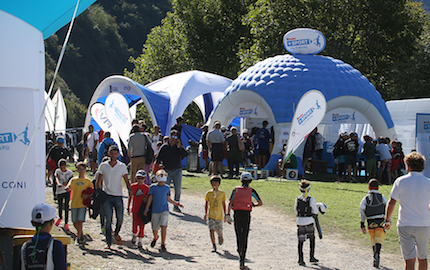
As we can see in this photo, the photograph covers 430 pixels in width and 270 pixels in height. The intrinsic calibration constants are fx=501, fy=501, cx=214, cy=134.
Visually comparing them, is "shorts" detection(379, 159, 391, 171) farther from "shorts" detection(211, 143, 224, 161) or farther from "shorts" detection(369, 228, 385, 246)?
"shorts" detection(369, 228, 385, 246)

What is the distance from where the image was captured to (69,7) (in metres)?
5.20

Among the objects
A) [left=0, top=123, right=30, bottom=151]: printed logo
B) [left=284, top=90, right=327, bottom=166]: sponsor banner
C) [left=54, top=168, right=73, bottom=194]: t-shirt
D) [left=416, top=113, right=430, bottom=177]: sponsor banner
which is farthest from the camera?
[left=416, top=113, right=430, bottom=177]: sponsor banner

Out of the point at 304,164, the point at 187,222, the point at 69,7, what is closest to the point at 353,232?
the point at 187,222

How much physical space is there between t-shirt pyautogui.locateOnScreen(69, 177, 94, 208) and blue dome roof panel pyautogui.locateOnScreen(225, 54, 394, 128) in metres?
9.76

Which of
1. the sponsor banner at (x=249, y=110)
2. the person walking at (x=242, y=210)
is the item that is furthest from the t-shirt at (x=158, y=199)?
the sponsor banner at (x=249, y=110)

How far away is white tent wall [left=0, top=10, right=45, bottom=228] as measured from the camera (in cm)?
509

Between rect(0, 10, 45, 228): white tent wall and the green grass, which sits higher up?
rect(0, 10, 45, 228): white tent wall

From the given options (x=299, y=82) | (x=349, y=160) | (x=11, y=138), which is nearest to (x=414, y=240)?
(x=11, y=138)

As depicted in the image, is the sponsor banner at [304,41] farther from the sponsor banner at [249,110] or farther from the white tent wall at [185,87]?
the white tent wall at [185,87]

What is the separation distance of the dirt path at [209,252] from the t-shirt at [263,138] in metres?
6.94

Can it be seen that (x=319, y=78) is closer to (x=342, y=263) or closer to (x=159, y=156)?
(x=159, y=156)

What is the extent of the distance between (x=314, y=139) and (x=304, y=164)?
1076 millimetres

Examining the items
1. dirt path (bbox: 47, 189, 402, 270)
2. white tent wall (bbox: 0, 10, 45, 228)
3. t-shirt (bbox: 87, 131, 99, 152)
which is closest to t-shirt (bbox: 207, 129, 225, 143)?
t-shirt (bbox: 87, 131, 99, 152)

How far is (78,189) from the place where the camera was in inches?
310
